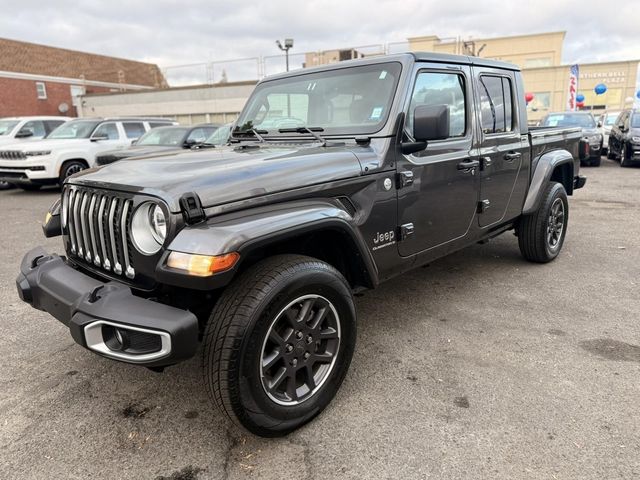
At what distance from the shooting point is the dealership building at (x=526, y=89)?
28.1 metres

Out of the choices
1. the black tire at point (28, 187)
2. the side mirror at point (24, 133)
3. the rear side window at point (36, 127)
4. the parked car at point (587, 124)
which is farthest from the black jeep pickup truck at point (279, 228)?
the parked car at point (587, 124)

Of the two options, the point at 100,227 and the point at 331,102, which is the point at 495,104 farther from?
the point at 100,227

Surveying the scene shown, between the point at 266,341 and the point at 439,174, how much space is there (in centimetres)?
178

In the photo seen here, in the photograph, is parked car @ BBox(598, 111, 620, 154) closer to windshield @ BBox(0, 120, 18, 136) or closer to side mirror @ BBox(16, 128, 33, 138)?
side mirror @ BBox(16, 128, 33, 138)

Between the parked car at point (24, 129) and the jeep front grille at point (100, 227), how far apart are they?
10.1 meters

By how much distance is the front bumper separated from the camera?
1.97 meters

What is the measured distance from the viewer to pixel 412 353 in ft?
10.5

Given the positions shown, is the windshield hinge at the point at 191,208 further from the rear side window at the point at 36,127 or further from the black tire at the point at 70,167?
the rear side window at the point at 36,127

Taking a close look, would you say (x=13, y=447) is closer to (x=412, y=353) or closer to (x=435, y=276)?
(x=412, y=353)

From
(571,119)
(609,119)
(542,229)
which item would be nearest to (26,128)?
(542,229)

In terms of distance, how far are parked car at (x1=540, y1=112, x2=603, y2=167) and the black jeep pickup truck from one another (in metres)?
11.9

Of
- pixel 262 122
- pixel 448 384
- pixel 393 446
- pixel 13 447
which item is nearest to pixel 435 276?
pixel 448 384

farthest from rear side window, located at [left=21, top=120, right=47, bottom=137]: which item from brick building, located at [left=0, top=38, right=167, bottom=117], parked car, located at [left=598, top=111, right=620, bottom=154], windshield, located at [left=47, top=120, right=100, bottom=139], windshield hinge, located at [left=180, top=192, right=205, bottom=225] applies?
brick building, located at [left=0, top=38, right=167, bottom=117]

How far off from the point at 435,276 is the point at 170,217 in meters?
3.22
